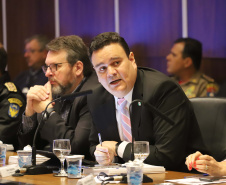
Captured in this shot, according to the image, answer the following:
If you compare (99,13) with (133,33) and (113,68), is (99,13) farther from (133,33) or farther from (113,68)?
(113,68)

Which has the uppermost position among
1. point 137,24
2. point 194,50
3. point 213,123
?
point 137,24

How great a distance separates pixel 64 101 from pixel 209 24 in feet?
8.26

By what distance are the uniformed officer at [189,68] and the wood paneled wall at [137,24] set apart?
124mm

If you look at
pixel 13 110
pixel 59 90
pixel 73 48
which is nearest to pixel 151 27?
pixel 73 48

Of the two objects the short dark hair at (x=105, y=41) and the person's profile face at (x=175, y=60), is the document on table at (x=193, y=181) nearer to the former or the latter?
the short dark hair at (x=105, y=41)

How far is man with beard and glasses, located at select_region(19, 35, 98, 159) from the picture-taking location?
3.47 meters

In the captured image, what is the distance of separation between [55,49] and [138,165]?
1.97m

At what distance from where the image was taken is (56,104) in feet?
12.8

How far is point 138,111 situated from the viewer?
2955 mm

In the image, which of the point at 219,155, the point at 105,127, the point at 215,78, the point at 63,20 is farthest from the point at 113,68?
the point at 63,20

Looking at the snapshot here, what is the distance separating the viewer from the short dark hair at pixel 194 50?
563 cm

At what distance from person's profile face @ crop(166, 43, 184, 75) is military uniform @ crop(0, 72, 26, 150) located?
85.9 inches

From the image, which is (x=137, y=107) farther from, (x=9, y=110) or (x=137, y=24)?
(x=137, y=24)

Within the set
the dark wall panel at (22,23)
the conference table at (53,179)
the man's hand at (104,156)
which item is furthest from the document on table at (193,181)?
the dark wall panel at (22,23)
